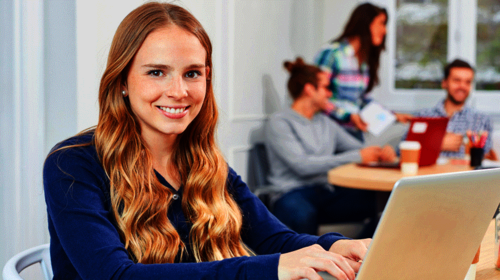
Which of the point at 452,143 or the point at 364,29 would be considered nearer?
the point at 452,143

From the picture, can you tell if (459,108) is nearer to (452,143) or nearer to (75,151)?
(452,143)

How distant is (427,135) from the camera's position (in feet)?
8.73

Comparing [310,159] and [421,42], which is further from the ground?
[421,42]

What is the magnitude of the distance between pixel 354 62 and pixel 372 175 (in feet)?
4.69

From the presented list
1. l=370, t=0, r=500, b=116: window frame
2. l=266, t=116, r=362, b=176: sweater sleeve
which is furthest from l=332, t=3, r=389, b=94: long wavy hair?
l=266, t=116, r=362, b=176: sweater sleeve

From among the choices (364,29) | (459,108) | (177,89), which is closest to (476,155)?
(459,108)

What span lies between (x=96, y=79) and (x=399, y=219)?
1.50 metres

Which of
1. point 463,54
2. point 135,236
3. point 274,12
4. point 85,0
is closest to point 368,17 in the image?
point 274,12

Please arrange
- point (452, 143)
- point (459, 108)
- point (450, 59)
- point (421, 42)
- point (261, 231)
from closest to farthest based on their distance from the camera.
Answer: point (261, 231)
point (452, 143)
point (459, 108)
point (450, 59)
point (421, 42)

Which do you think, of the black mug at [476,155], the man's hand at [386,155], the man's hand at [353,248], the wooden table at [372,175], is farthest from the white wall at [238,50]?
the black mug at [476,155]

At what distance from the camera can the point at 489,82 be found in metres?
4.28

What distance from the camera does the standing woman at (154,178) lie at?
1.00m

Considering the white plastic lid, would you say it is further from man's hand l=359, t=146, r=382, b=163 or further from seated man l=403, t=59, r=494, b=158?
seated man l=403, t=59, r=494, b=158

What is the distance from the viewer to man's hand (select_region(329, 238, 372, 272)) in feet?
3.25
